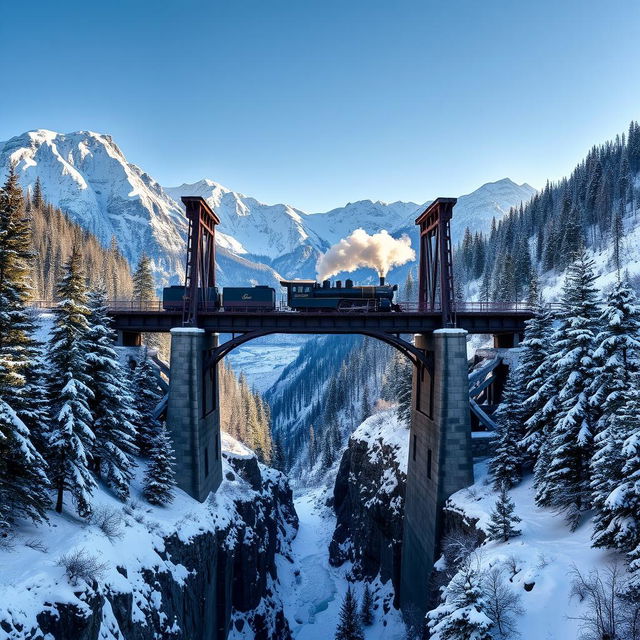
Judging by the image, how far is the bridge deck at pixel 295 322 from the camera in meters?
30.5

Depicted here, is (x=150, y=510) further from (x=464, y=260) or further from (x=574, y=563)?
(x=464, y=260)

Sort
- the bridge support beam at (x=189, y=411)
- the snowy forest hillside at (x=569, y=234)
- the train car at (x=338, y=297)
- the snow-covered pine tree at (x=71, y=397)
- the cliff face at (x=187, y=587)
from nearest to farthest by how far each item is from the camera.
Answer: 1. the cliff face at (x=187, y=587)
2. the snow-covered pine tree at (x=71, y=397)
3. the bridge support beam at (x=189, y=411)
4. the train car at (x=338, y=297)
5. the snowy forest hillside at (x=569, y=234)

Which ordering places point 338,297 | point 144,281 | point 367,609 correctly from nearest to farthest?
point 338,297
point 367,609
point 144,281

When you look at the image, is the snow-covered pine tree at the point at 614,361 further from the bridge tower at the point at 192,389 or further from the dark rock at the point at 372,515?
the bridge tower at the point at 192,389

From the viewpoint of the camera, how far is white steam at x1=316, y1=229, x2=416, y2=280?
161 ft

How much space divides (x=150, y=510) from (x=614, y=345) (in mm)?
23854

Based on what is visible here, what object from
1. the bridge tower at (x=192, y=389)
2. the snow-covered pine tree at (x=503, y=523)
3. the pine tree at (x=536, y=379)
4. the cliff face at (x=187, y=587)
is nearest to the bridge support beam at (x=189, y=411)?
the bridge tower at (x=192, y=389)

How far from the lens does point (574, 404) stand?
20750 millimetres

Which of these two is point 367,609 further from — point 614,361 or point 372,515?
point 614,361

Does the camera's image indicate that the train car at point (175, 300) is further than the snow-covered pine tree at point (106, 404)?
Yes

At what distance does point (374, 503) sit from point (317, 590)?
10700 mm

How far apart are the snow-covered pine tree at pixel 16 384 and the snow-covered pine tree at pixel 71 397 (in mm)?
868

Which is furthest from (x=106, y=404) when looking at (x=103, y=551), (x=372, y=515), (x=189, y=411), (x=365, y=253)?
(x=365, y=253)

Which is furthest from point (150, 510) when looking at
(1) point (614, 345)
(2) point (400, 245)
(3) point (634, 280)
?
(3) point (634, 280)
